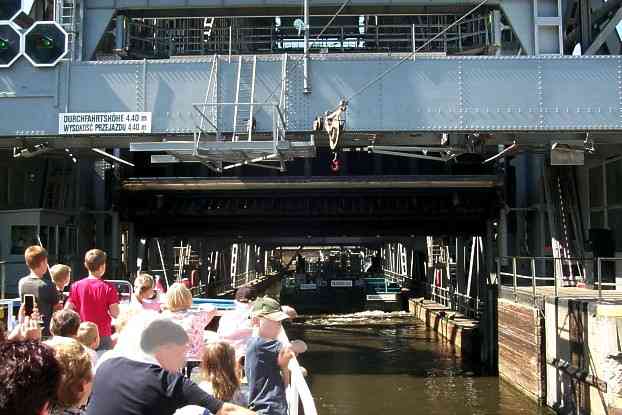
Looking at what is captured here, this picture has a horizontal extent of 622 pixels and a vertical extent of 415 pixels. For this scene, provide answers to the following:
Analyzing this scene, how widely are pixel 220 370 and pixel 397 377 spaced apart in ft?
58.4

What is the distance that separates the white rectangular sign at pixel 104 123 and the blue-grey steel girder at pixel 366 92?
0.14 m

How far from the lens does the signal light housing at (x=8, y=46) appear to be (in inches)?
593

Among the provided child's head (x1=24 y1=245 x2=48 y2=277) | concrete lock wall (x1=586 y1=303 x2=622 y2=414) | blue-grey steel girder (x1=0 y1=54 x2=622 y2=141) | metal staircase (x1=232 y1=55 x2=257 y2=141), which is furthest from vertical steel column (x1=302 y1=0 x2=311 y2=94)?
child's head (x1=24 y1=245 x2=48 y2=277)

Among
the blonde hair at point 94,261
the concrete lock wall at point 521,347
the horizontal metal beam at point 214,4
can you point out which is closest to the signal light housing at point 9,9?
the horizontal metal beam at point 214,4

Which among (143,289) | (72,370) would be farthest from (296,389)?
(143,289)

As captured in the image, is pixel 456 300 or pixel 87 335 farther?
pixel 456 300

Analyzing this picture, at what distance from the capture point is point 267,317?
5148mm

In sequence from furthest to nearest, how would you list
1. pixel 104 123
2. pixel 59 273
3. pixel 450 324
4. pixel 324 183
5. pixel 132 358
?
pixel 450 324, pixel 324 183, pixel 104 123, pixel 59 273, pixel 132 358

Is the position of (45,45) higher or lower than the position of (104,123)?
higher

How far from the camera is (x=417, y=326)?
35.8 metres

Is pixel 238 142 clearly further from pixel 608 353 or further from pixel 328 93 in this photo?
pixel 608 353

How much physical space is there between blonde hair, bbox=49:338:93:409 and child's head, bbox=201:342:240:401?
854mm

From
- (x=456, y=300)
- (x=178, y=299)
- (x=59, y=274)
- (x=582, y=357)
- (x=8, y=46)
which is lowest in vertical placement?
(x=456, y=300)

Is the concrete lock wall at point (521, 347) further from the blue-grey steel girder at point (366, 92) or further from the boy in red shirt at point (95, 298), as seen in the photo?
the boy in red shirt at point (95, 298)
